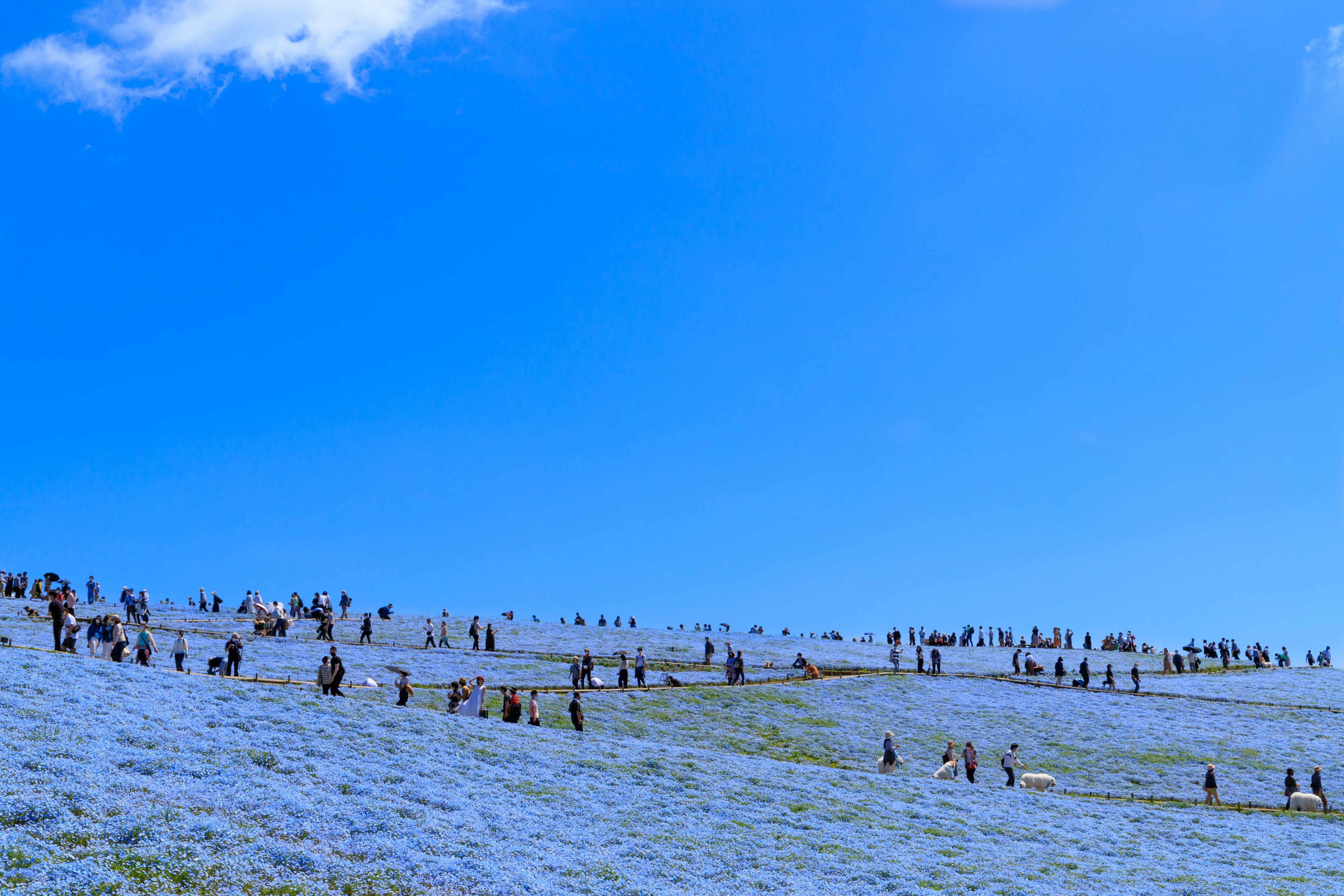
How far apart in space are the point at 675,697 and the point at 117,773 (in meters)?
28.8

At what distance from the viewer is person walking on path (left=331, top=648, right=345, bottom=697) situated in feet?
114

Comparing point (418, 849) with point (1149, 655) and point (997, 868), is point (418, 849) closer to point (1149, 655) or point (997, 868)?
point (997, 868)

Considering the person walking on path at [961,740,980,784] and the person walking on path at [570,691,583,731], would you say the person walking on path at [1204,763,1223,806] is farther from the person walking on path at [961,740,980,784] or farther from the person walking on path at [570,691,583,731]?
the person walking on path at [570,691,583,731]

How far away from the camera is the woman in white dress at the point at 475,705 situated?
1417 inches

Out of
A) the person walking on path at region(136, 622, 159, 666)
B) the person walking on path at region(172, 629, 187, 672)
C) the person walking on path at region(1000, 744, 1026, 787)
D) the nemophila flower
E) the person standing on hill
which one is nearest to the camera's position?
the nemophila flower

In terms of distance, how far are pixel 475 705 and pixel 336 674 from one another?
4.93 m

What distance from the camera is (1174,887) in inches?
1024

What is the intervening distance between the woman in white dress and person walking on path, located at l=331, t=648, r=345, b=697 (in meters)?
4.22

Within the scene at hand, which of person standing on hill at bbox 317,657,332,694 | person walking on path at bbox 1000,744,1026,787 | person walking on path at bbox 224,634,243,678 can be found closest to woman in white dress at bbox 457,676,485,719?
person standing on hill at bbox 317,657,332,694

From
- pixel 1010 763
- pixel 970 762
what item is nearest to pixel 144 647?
pixel 970 762

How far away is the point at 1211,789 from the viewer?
3847 cm

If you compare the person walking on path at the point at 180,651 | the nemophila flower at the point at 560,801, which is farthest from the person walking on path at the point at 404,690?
the person walking on path at the point at 180,651

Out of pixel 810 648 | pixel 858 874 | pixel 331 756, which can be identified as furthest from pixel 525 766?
pixel 810 648

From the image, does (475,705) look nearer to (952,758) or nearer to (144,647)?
(144,647)
